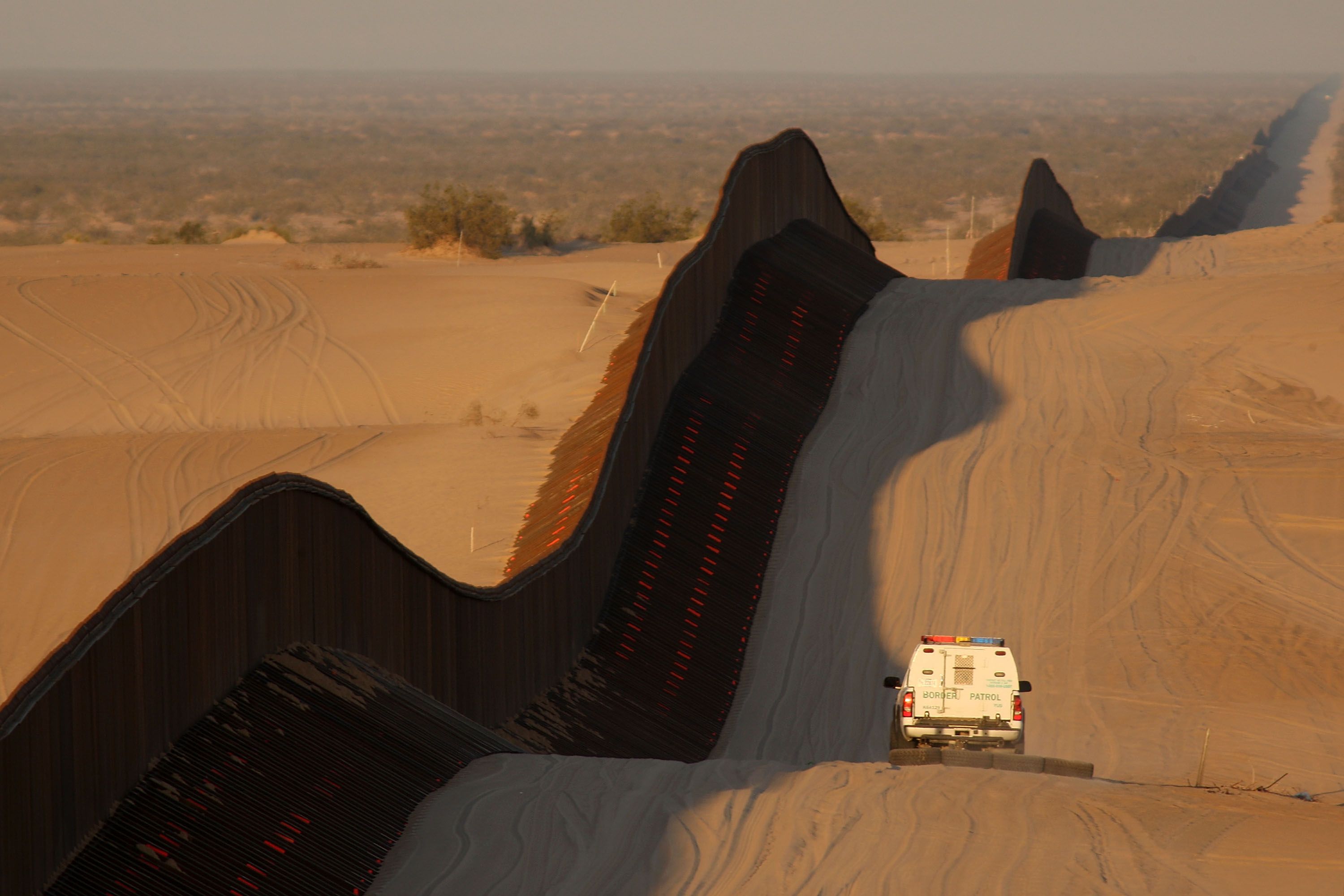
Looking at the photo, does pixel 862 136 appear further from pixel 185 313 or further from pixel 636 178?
pixel 185 313

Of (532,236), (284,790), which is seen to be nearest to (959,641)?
(284,790)

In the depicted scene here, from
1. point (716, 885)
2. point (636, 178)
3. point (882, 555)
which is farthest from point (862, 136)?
point (716, 885)

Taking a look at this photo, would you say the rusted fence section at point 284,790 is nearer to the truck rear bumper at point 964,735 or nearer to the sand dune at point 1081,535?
the truck rear bumper at point 964,735

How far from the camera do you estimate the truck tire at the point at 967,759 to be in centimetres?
1127

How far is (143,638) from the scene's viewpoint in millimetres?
8398

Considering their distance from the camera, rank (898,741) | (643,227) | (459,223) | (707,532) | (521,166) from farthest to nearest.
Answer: (521,166) < (643,227) < (459,223) < (707,532) < (898,741)

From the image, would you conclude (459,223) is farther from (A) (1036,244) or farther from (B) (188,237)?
(A) (1036,244)

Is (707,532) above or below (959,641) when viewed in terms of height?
below

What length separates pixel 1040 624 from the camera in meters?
16.0

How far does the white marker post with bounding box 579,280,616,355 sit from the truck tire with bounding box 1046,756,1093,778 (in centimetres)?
1661

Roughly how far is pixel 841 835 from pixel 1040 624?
7.12 meters

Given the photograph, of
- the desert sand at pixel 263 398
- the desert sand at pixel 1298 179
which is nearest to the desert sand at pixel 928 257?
the desert sand at pixel 263 398

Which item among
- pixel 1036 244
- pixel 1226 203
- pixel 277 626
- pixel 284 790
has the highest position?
pixel 1036 244

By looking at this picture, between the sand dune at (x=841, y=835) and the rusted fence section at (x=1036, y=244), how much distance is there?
22398 mm
